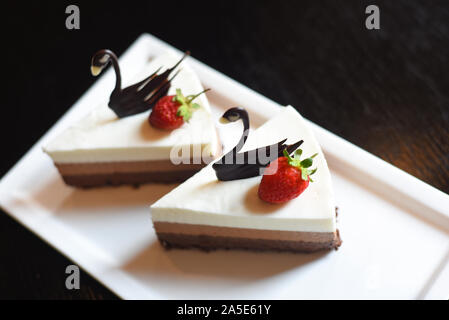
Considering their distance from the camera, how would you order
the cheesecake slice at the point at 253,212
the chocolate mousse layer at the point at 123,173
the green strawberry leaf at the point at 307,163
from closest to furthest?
the green strawberry leaf at the point at 307,163 < the cheesecake slice at the point at 253,212 < the chocolate mousse layer at the point at 123,173

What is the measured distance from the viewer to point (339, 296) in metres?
2.14

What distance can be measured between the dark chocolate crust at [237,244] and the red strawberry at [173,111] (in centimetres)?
47

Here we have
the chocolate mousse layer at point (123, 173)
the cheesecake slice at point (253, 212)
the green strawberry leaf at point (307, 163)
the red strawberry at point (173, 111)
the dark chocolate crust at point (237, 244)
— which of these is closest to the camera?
the green strawberry leaf at point (307, 163)

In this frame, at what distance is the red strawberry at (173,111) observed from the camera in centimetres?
232

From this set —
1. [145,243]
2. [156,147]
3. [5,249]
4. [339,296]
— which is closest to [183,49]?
[156,147]

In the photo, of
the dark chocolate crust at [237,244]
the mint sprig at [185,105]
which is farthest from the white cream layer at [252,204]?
the mint sprig at [185,105]

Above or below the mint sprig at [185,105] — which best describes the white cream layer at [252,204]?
below

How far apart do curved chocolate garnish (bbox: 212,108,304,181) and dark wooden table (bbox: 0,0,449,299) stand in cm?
62

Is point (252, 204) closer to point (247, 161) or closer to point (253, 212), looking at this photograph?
point (253, 212)

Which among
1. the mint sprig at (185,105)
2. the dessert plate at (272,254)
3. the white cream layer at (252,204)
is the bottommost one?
the dessert plate at (272,254)

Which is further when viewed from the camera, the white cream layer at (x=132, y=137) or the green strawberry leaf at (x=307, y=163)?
the white cream layer at (x=132, y=137)

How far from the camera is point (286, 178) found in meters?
1.98

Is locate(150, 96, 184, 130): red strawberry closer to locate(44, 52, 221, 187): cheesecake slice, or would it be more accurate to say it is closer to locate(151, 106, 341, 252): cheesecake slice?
locate(44, 52, 221, 187): cheesecake slice

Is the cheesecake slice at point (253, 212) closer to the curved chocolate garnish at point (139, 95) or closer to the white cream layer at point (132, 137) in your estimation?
the white cream layer at point (132, 137)
